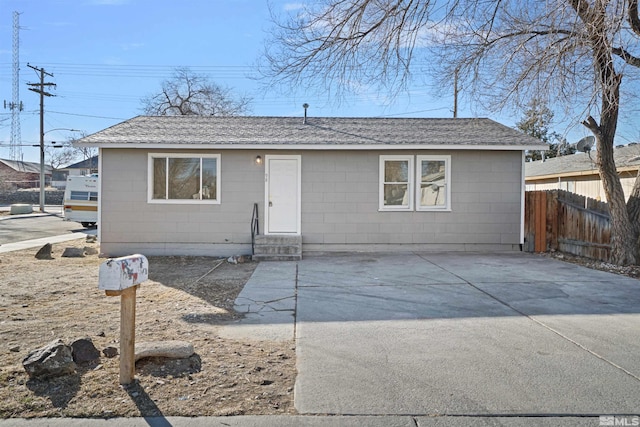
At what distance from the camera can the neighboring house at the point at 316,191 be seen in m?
10.2

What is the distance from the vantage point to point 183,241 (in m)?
10.3

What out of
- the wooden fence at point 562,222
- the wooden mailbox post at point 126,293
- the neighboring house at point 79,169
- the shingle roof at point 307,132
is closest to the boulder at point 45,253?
the shingle roof at point 307,132

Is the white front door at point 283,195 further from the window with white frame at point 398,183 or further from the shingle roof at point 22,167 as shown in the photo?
the shingle roof at point 22,167

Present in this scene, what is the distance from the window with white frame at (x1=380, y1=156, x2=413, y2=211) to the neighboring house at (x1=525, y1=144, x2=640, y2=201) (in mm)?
7567

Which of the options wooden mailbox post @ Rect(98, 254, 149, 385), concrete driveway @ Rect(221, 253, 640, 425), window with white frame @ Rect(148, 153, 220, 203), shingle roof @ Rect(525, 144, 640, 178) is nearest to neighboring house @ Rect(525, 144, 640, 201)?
shingle roof @ Rect(525, 144, 640, 178)

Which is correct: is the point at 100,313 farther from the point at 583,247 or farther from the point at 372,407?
the point at 583,247

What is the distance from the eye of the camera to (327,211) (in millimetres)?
10453

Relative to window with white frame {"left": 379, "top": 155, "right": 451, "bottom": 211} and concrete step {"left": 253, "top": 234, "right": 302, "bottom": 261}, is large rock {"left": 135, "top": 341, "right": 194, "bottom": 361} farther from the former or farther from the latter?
window with white frame {"left": 379, "top": 155, "right": 451, "bottom": 211}

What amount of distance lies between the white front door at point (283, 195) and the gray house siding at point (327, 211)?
0.59ft

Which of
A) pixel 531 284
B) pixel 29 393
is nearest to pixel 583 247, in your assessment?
pixel 531 284

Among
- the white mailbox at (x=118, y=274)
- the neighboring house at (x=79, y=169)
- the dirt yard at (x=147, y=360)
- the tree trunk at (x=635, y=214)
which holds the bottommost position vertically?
the dirt yard at (x=147, y=360)

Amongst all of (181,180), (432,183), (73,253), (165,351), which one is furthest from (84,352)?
(432,183)

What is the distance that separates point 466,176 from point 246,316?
7.44 meters

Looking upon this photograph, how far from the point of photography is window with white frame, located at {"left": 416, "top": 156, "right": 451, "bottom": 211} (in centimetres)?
1055
